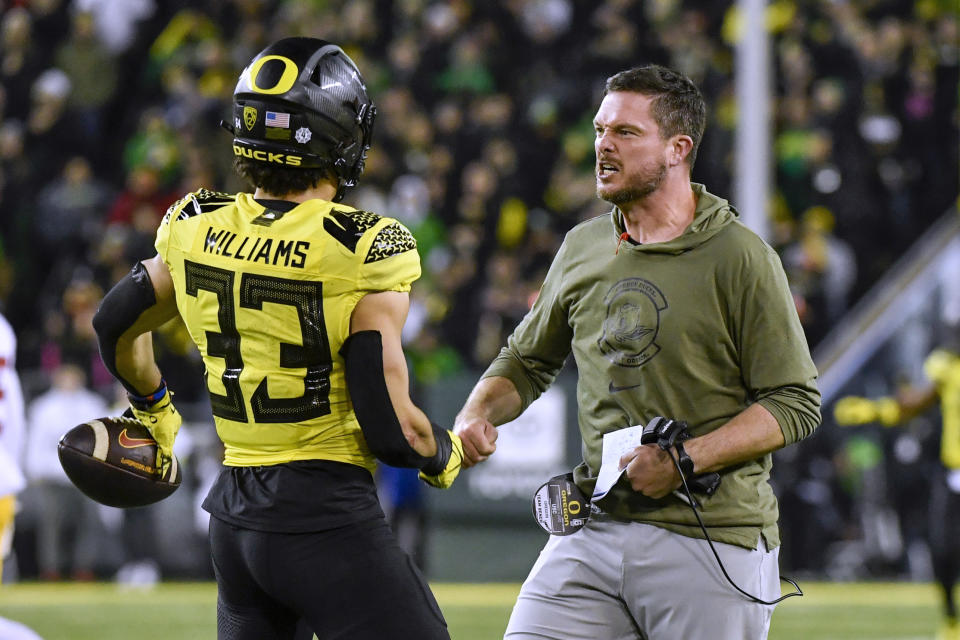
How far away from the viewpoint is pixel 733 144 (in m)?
13.4

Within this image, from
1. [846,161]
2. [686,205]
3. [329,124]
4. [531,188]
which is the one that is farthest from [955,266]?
[329,124]

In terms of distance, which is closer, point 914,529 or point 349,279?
point 349,279

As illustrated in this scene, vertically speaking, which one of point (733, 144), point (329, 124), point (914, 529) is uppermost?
point (329, 124)

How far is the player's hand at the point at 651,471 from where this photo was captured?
371cm

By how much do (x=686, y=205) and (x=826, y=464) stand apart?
28.6ft

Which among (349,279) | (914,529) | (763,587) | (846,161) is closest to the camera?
(349,279)

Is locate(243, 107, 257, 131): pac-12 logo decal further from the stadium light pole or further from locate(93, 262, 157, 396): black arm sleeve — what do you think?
the stadium light pole

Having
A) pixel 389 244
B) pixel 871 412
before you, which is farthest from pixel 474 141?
pixel 389 244

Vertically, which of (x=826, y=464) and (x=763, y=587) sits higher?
(x=763, y=587)

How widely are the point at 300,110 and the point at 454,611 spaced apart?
23.8 feet

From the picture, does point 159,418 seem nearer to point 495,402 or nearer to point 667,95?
point 495,402

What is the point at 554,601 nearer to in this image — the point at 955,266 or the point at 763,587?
the point at 763,587

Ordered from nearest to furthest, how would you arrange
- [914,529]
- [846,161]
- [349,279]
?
1. [349,279]
2. [914,529]
3. [846,161]

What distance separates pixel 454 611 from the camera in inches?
406
